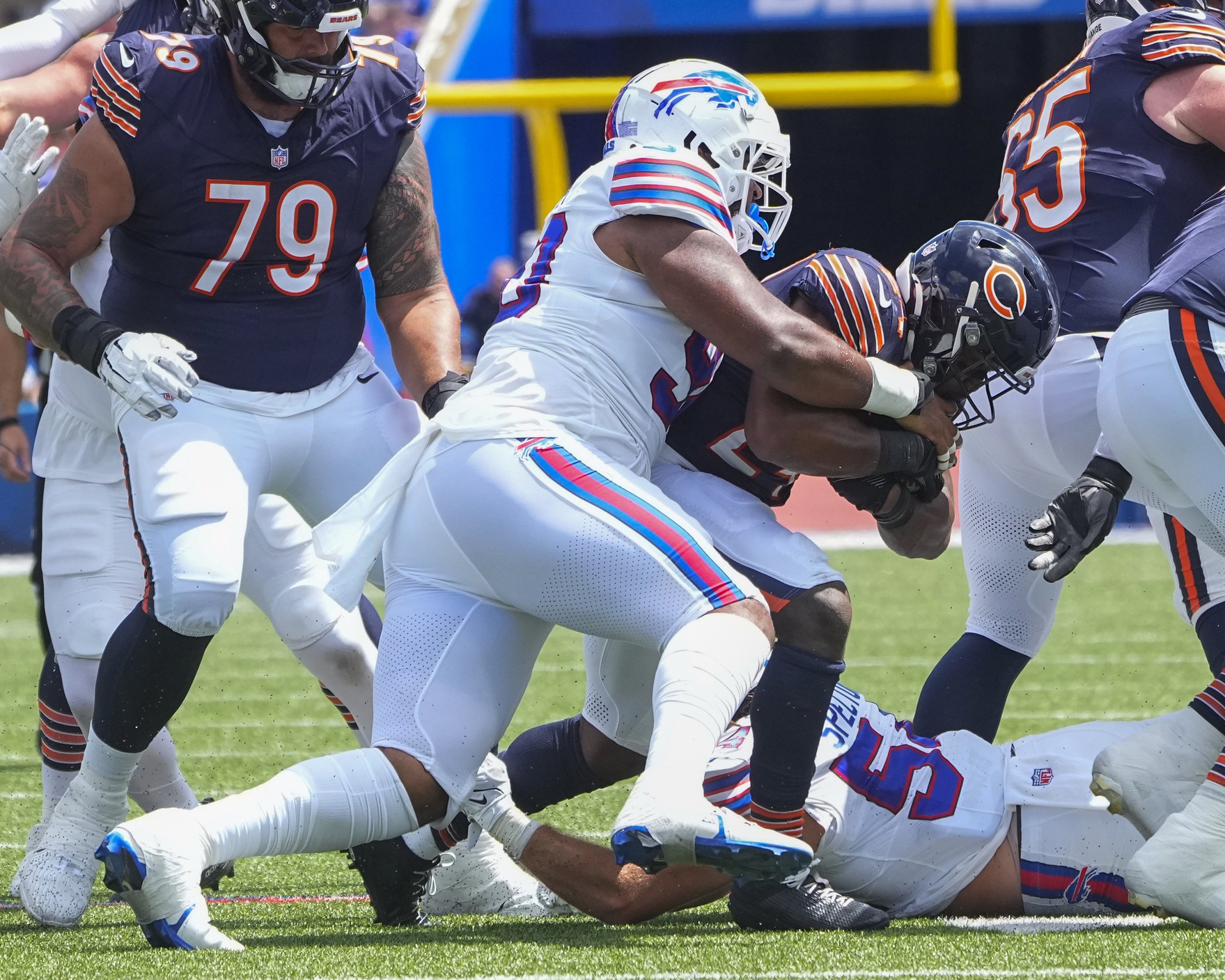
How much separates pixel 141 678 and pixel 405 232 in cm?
103

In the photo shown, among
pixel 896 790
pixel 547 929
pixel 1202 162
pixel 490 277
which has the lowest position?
pixel 490 277

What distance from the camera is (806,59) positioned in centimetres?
1555

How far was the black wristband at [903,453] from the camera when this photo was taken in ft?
9.62

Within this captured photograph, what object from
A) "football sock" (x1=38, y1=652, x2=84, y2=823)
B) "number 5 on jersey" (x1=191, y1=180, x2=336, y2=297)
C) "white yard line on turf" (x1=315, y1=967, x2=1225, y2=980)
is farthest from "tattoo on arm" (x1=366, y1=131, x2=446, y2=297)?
"white yard line on turf" (x1=315, y1=967, x2=1225, y2=980)

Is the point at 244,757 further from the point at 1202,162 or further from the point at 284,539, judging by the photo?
the point at 1202,162

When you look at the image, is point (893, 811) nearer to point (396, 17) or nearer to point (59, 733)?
point (59, 733)

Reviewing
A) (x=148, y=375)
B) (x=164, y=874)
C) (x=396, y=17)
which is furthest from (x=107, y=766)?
(x=396, y=17)

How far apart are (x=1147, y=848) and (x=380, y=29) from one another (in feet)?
37.8

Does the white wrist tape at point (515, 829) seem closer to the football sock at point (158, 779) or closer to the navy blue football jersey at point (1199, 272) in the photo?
the football sock at point (158, 779)

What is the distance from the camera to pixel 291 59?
3141mm

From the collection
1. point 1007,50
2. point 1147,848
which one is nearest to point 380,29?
point 1007,50

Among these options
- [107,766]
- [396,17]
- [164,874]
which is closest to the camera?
[164,874]

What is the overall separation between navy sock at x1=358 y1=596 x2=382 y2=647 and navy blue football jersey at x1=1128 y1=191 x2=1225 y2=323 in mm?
1618

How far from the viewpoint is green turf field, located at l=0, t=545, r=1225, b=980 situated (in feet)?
8.31
